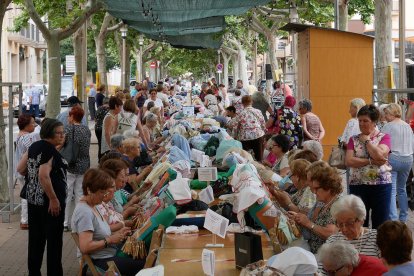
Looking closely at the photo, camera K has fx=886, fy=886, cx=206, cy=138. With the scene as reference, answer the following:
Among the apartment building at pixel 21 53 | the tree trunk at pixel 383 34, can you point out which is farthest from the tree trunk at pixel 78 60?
the apartment building at pixel 21 53

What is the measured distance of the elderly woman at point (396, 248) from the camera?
4.96m

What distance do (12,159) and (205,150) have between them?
301 cm

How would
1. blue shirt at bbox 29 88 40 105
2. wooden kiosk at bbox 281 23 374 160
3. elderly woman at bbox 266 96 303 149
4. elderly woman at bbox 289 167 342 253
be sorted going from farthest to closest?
1. blue shirt at bbox 29 88 40 105
2. wooden kiosk at bbox 281 23 374 160
3. elderly woman at bbox 266 96 303 149
4. elderly woman at bbox 289 167 342 253

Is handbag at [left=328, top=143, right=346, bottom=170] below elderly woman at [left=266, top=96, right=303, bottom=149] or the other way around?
below

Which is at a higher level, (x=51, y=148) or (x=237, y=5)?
(x=237, y=5)

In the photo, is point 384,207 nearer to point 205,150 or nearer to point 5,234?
point 205,150

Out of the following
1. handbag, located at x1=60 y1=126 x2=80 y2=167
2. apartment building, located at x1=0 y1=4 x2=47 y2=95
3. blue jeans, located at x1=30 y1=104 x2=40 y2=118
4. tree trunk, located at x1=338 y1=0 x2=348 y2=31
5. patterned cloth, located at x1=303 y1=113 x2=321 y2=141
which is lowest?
handbag, located at x1=60 y1=126 x2=80 y2=167

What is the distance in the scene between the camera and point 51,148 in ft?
28.7

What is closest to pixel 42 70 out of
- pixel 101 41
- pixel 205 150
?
pixel 101 41

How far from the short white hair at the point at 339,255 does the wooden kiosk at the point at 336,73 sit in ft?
43.8

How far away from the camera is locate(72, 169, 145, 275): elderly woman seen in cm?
709

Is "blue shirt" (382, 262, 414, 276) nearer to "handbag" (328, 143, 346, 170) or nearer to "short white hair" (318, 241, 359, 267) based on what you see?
"short white hair" (318, 241, 359, 267)

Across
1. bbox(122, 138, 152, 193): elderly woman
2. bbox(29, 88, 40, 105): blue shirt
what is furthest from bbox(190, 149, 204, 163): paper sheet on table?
bbox(29, 88, 40, 105): blue shirt

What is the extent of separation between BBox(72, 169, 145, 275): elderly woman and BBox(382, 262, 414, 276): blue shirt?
104 inches
